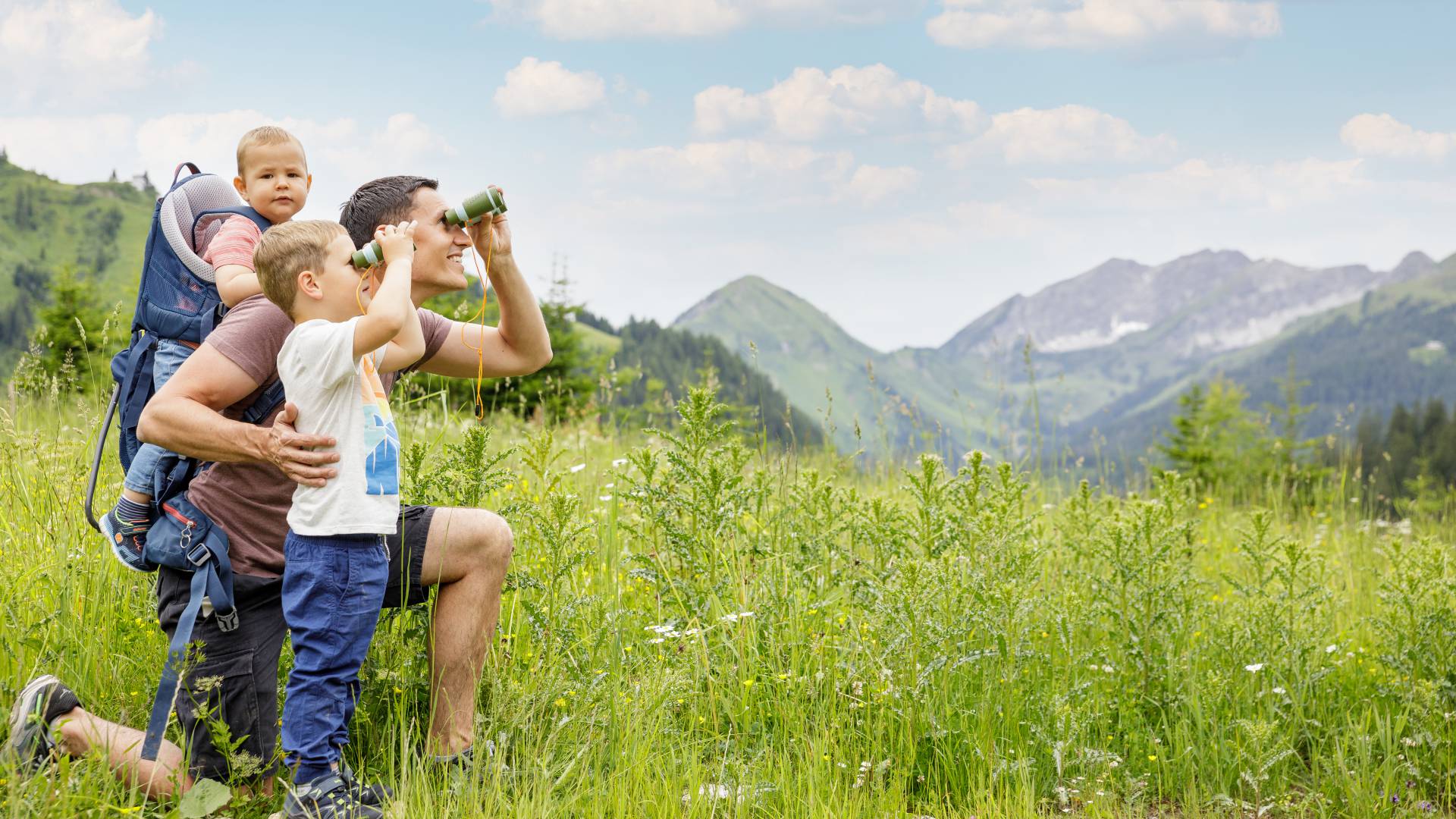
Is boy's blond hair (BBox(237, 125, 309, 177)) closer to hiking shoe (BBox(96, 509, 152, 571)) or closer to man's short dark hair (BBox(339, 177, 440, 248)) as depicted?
man's short dark hair (BBox(339, 177, 440, 248))

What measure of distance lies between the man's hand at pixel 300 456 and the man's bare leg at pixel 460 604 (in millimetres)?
613

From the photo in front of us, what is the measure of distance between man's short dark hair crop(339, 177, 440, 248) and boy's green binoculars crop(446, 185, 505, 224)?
0.18m

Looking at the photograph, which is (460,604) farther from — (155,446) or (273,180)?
(273,180)

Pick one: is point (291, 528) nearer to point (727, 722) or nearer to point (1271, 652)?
point (727, 722)

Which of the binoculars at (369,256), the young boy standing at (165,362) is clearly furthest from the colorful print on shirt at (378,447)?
the young boy standing at (165,362)

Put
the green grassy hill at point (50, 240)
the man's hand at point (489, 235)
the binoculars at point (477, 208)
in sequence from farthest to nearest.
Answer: the green grassy hill at point (50, 240), the man's hand at point (489, 235), the binoculars at point (477, 208)

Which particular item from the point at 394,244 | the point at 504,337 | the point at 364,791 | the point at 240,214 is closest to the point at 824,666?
the point at 364,791

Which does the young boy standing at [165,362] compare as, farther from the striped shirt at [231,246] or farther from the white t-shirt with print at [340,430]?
the white t-shirt with print at [340,430]

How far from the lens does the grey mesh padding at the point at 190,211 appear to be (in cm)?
341

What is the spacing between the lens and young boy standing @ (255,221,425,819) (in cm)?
301

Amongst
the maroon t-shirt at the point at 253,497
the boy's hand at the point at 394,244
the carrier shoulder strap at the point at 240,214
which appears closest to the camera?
the boy's hand at the point at 394,244

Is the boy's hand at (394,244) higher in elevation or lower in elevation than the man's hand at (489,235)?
lower

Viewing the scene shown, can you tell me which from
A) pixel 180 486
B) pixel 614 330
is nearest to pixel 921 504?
pixel 180 486

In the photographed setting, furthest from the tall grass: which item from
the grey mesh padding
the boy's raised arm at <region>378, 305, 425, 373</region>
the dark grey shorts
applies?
the grey mesh padding
